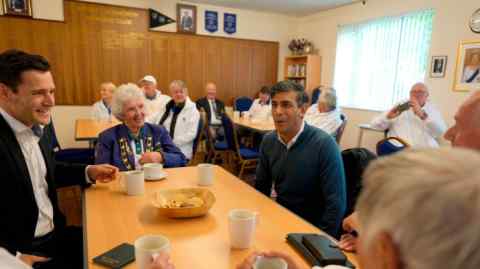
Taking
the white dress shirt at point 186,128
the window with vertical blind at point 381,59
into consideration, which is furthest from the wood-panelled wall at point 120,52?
the white dress shirt at point 186,128

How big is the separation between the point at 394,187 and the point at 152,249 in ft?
2.32

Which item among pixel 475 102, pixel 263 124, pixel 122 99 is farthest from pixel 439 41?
pixel 122 99

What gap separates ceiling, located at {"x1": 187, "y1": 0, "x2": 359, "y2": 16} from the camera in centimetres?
565

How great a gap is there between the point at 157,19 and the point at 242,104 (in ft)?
7.60

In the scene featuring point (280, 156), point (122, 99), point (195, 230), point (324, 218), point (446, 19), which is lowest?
point (324, 218)

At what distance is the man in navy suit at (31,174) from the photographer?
130 centimetres

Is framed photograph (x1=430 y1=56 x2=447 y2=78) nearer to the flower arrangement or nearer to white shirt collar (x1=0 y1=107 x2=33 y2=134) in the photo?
the flower arrangement

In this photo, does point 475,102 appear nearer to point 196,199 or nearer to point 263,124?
point 196,199

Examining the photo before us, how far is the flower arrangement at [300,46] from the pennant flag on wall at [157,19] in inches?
104

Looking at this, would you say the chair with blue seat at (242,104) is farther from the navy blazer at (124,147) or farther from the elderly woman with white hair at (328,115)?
the navy blazer at (124,147)

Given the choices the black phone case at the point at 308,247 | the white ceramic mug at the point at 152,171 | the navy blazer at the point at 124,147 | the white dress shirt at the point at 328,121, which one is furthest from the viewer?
the white dress shirt at the point at 328,121

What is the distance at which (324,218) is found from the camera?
5.18 feet

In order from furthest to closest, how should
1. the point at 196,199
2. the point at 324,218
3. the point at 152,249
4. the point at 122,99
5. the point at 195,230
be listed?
the point at 122,99 → the point at 324,218 → the point at 196,199 → the point at 195,230 → the point at 152,249

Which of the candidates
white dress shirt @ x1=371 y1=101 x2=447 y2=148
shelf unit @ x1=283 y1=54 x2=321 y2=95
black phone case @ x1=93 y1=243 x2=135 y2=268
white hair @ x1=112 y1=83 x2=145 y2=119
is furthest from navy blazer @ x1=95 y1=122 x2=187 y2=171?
shelf unit @ x1=283 y1=54 x2=321 y2=95
